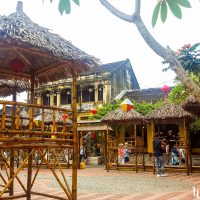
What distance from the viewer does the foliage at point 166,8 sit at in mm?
2119

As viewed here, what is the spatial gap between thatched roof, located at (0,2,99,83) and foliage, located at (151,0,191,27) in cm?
305

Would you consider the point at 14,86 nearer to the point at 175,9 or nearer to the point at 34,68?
the point at 34,68

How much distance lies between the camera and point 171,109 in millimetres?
13023

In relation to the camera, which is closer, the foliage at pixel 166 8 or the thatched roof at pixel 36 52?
the foliage at pixel 166 8

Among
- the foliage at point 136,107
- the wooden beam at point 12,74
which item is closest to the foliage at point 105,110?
the foliage at point 136,107

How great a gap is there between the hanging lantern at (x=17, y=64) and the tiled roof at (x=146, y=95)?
16.3 m

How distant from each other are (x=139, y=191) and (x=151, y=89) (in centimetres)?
1698

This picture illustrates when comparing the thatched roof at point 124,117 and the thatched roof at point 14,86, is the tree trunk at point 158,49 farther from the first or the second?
the thatched roof at point 124,117

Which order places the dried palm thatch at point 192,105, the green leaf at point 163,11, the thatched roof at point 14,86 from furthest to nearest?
the dried palm thatch at point 192,105 < the thatched roof at point 14,86 < the green leaf at point 163,11

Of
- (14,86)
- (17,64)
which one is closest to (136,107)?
(14,86)

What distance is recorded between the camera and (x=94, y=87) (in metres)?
25.2

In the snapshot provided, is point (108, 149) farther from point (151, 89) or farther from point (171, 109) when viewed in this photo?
point (151, 89)

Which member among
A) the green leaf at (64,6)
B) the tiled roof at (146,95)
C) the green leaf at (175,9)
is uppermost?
the tiled roof at (146,95)

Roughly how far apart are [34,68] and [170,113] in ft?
24.7
